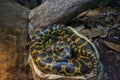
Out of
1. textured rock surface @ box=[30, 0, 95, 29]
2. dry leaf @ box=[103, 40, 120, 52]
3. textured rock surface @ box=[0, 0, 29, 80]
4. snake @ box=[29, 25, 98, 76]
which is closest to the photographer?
Result: snake @ box=[29, 25, 98, 76]

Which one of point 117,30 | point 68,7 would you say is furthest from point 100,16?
point 68,7

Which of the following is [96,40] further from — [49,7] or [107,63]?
[49,7]

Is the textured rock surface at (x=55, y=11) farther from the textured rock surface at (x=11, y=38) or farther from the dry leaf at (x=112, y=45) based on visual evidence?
the dry leaf at (x=112, y=45)

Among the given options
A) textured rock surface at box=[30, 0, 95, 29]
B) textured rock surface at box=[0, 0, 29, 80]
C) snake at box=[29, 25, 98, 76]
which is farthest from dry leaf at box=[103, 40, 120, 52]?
textured rock surface at box=[0, 0, 29, 80]

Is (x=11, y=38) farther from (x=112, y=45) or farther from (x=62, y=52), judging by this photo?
(x=112, y=45)

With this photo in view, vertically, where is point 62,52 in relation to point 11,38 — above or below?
below

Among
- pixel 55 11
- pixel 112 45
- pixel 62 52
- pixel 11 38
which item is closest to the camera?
pixel 62 52

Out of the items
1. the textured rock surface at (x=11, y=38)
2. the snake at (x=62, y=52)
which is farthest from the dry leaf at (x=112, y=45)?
the textured rock surface at (x=11, y=38)

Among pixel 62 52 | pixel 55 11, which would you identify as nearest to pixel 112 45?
pixel 62 52

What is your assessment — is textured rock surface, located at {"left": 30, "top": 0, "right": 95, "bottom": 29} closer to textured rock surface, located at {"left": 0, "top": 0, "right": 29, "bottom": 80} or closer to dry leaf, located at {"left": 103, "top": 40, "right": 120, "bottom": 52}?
textured rock surface, located at {"left": 0, "top": 0, "right": 29, "bottom": 80}
